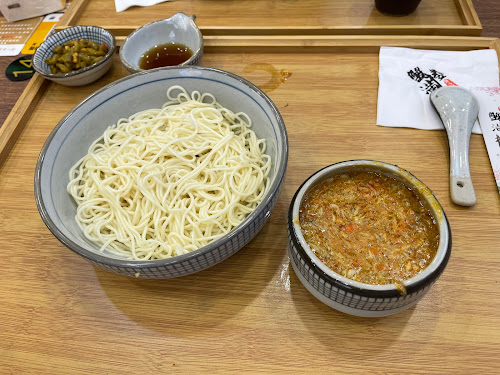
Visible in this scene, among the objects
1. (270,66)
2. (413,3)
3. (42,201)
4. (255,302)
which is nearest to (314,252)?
(255,302)

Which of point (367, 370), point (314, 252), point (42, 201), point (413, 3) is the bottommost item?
point (367, 370)

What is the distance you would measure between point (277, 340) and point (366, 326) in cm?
28

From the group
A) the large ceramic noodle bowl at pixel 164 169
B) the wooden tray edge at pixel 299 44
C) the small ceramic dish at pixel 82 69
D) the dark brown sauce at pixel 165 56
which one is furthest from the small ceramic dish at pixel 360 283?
the small ceramic dish at pixel 82 69

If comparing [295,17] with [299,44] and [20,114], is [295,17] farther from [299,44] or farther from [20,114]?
[20,114]

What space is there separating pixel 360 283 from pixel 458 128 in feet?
3.09

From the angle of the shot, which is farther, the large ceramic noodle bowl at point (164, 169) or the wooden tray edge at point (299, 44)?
the wooden tray edge at point (299, 44)

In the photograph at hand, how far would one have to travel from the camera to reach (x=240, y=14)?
2240 mm

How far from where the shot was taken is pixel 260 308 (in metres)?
1.17

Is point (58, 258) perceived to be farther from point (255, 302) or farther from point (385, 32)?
point (385, 32)

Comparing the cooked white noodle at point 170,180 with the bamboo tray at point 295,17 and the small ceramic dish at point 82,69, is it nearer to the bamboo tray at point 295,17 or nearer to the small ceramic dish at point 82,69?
the small ceramic dish at point 82,69

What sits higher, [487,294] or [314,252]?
[314,252]

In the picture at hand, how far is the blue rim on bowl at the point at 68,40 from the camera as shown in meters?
1.79

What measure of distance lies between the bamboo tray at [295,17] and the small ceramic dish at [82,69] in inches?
7.0

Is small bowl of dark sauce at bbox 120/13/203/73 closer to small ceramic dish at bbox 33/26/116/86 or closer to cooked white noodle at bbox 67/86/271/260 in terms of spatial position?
small ceramic dish at bbox 33/26/116/86
